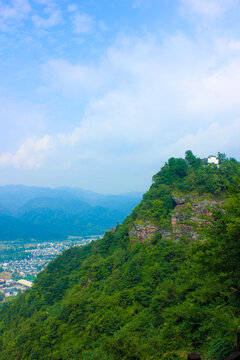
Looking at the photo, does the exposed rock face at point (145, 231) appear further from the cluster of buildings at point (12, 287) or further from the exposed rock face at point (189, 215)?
the cluster of buildings at point (12, 287)

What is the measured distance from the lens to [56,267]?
117 ft

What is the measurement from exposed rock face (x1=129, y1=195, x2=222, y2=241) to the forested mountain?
0.09 m

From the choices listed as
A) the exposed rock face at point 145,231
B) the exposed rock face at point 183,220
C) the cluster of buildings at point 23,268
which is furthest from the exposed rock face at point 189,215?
the cluster of buildings at point 23,268

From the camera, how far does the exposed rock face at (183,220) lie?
21561 millimetres

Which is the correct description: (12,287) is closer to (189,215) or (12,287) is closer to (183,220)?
(183,220)

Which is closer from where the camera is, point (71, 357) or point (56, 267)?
point (71, 357)

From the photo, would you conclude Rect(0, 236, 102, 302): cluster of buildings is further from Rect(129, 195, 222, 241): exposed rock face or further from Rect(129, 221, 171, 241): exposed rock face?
Rect(129, 195, 222, 241): exposed rock face

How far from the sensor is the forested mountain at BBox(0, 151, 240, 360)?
27.5 ft

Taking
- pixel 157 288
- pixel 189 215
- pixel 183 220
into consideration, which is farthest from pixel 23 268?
pixel 157 288

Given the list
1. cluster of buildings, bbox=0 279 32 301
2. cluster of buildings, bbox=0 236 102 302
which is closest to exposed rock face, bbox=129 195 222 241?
cluster of buildings, bbox=0 236 102 302

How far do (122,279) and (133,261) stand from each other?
1672 mm

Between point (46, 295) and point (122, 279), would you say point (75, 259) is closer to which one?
point (46, 295)

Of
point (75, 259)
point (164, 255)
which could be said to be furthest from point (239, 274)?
point (75, 259)

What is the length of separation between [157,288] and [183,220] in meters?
7.55
